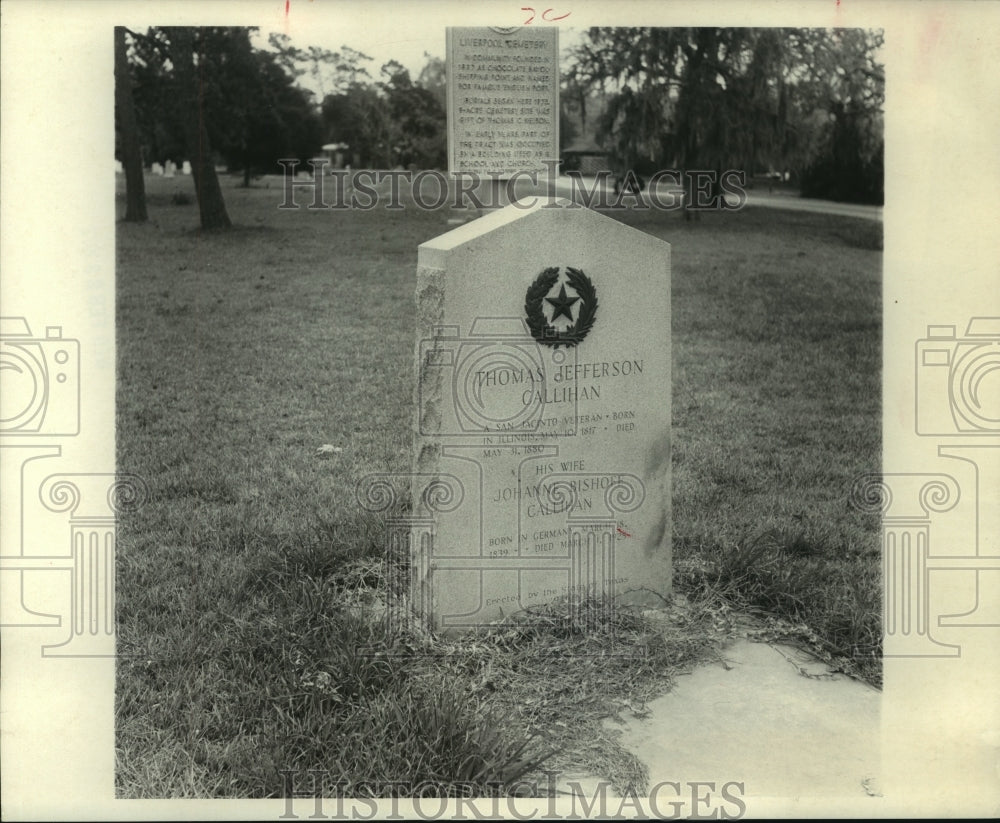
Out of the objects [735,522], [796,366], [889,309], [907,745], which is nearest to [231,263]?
[796,366]

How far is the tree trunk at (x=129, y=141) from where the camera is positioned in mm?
14047

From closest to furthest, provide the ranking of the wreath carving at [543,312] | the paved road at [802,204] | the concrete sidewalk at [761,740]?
the concrete sidewalk at [761,740] → the wreath carving at [543,312] → the paved road at [802,204]

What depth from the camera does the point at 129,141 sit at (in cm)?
1506

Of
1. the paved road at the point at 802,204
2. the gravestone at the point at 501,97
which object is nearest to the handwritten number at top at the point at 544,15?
the gravestone at the point at 501,97

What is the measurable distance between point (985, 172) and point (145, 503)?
180 inches

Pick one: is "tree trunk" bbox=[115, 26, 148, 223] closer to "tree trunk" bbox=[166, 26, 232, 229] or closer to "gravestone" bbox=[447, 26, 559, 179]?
"tree trunk" bbox=[166, 26, 232, 229]

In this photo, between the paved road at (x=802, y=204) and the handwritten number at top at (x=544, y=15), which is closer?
the handwritten number at top at (x=544, y=15)

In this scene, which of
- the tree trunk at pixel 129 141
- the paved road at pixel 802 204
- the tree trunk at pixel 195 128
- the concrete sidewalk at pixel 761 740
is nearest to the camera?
the concrete sidewalk at pixel 761 740

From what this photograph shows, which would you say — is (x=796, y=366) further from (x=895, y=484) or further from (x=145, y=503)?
(x=145, y=503)

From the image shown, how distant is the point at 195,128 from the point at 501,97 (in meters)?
10.4

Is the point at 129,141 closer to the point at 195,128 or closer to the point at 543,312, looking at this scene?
the point at 195,128

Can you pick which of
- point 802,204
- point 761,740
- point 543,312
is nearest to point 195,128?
point 802,204

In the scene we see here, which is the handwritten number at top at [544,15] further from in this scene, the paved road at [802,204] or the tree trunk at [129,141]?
the paved road at [802,204]

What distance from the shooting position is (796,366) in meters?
9.61
